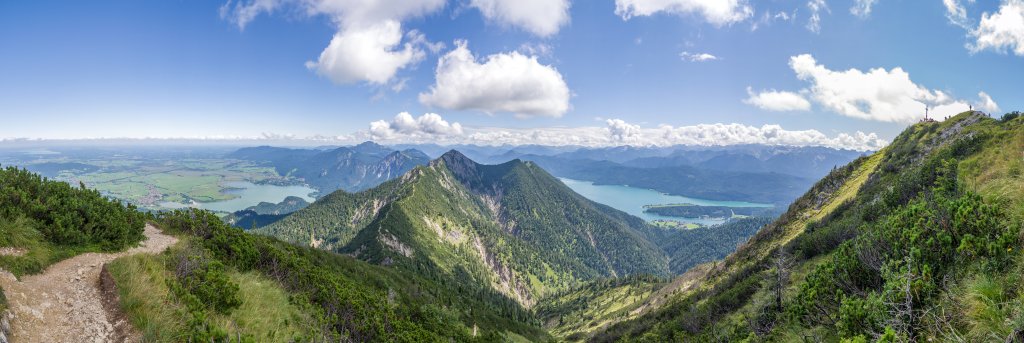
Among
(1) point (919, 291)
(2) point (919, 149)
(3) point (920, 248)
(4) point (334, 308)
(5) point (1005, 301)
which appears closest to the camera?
(5) point (1005, 301)

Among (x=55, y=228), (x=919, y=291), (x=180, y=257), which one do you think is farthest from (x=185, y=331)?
(x=919, y=291)

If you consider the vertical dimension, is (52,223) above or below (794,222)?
above

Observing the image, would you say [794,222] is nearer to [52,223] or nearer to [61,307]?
[61,307]

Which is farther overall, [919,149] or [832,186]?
[832,186]

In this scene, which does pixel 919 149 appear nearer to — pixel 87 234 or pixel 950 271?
pixel 950 271

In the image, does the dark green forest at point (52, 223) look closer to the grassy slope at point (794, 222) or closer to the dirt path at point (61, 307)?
the dirt path at point (61, 307)

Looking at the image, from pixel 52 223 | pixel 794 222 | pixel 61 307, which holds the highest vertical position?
pixel 52 223

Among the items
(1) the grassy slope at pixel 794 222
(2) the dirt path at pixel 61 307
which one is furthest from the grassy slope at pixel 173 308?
(1) the grassy slope at pixel 794 222

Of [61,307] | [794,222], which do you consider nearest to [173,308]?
[61,307]

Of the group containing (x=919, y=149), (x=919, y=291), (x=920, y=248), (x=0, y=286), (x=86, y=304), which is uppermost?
(x=919, y=149)
